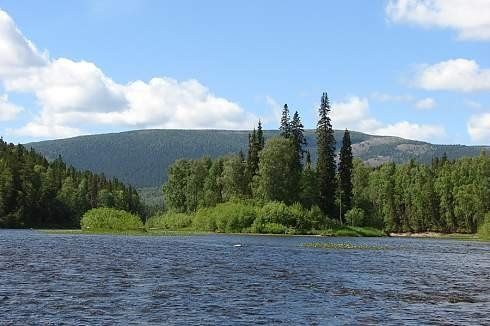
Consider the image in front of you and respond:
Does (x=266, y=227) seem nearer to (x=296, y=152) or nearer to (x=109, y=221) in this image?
(x=296, y=152)

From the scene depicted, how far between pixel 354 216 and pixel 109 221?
49102 mm

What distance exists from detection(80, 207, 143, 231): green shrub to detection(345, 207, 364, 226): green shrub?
4235 centimetres

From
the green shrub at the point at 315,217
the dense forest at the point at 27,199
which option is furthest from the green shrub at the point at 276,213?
the dense forest at the point at 27,199

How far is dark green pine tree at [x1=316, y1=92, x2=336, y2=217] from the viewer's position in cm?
13188

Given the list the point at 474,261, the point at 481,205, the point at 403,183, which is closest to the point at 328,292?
the point at 474,261

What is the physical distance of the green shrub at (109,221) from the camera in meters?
124

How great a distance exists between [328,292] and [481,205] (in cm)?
14184

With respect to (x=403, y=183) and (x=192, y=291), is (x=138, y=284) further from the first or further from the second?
(x=403, y=183)

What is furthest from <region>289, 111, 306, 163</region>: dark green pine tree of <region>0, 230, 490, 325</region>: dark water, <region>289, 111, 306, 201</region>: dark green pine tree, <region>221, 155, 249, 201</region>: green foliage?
<region>0, 230, 490, 325</region>: dark water

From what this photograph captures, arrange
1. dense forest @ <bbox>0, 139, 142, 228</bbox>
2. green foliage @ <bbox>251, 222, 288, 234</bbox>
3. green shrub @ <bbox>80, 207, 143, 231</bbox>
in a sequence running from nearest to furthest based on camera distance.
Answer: green foliage @ <bbox>251, 222, 288, 234</bbox> < green shrub @ <bbox>80, 207, 143, 231</bbox> < dense forest @ <bbox>0, 139, 142, 228</bbox>

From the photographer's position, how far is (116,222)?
408 ft

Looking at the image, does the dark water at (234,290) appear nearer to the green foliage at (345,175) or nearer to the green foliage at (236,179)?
the green foliage at (345,175)

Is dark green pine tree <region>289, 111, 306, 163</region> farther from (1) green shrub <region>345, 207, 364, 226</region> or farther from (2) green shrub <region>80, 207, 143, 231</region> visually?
(2) green shrub <region>80, 207, 143, 231</region>

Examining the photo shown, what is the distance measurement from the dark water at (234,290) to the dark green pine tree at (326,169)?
70124 millimetres
